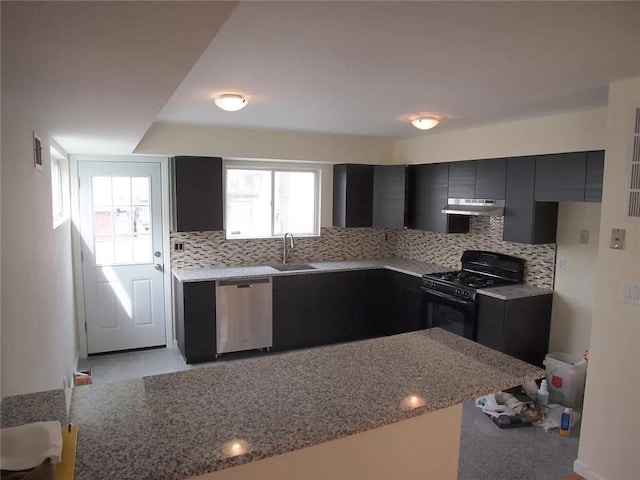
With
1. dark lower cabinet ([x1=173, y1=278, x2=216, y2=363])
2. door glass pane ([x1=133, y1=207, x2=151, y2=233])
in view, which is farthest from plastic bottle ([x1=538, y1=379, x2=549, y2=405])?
door glass pane ([x1=133, y1=207, x2=151, y2=233])

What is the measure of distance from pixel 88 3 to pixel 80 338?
4.31 metres

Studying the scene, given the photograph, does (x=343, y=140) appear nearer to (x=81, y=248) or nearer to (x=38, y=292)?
(x=81, y=248)

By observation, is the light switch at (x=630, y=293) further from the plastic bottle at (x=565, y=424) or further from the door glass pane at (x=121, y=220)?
the door glass pane at (x=121, y=220)

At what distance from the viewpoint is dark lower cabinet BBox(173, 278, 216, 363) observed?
4258 millimetres

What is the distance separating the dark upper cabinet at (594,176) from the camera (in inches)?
121

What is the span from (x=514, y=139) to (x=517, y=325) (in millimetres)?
1609

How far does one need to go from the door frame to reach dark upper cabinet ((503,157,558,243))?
336 centimetres

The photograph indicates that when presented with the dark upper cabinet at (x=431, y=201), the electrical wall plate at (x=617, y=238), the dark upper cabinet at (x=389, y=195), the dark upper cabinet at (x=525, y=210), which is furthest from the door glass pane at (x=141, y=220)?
the electrical wall plate at (x=617, y=238)

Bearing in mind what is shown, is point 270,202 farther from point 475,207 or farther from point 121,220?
point 475,207

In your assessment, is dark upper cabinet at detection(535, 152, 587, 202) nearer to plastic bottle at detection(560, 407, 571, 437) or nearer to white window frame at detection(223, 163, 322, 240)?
plastic bottle at detection(560, 407, 571, 437)

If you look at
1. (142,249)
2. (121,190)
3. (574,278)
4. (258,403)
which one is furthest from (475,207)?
(121,190)

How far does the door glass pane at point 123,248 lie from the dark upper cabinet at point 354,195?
2340 millimetres

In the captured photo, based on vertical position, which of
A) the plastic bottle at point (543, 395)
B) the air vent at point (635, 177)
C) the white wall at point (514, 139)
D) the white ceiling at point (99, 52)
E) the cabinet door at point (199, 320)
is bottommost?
the plastic bottle at point (543, 395)

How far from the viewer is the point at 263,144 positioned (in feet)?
15.1
